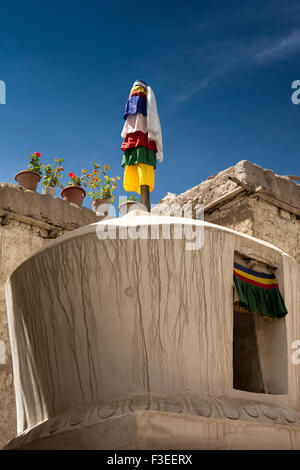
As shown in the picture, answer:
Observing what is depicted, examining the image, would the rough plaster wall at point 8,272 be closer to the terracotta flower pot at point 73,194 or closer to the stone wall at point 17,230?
the stone wall at point 17,230

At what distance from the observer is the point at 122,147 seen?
911 cm

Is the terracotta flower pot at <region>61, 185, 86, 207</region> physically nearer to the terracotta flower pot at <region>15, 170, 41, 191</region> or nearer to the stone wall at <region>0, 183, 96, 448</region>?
the stone wall at <region>0, 183, 96, 448</region>

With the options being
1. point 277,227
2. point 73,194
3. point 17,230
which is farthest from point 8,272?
point 277,227

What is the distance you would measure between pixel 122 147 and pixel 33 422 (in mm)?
5129

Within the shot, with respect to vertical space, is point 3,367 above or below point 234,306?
below

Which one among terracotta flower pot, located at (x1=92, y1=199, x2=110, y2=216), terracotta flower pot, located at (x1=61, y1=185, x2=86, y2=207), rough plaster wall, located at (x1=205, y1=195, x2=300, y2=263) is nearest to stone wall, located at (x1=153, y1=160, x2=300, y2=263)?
rough plaster wall, located at (x1=205, y1=195, x2=300, y2=263)

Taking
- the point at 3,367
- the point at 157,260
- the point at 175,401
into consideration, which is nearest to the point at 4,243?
the point at 3,367

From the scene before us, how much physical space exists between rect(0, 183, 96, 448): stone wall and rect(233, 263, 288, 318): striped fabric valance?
3697 mm

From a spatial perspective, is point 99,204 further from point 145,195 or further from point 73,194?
point 145,195

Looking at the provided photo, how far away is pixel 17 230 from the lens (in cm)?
809

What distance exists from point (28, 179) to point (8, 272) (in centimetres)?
180

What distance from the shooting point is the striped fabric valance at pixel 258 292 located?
16.9 ft

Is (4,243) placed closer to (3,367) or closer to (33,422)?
(3,367)

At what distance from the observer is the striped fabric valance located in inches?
202
